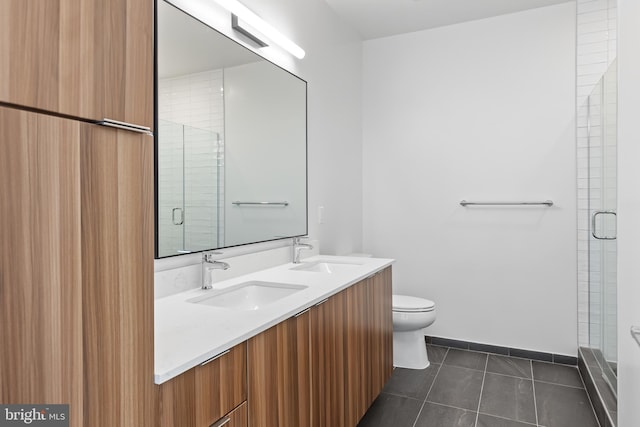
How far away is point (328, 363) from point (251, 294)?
0.46 metres

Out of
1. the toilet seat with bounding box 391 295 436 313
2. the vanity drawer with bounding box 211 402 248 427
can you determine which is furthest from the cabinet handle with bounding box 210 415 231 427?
the toilet seat with bounding box 391 295 436 313

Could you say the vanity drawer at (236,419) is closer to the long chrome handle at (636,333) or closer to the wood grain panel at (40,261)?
the wood grain panel at (40,261)

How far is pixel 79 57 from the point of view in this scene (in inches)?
26.6

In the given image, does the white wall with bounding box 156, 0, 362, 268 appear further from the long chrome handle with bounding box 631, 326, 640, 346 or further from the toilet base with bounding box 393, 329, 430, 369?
the long chrome handle with bounding box 631, 326, 640, 346

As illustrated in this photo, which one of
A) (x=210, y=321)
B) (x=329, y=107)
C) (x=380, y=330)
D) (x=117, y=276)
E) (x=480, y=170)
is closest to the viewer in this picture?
(x=117, y=276)

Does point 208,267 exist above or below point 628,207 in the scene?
below

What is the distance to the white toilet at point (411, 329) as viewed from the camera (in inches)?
106

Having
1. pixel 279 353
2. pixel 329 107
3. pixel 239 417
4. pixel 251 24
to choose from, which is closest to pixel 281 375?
pixel 279 353

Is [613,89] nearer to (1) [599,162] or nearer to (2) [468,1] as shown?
(1) [599,162]

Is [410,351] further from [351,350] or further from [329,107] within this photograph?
[329,107]

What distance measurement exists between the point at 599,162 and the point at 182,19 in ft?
7.93

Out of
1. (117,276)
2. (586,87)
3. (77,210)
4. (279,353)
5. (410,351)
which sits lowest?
(410,351)

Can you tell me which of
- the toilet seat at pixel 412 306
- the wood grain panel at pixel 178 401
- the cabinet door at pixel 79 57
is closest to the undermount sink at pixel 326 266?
the toilet seat at pixel 412 306

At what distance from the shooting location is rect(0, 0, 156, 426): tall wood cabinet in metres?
0.60
